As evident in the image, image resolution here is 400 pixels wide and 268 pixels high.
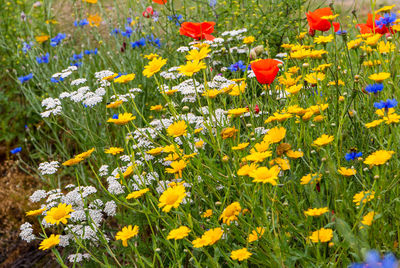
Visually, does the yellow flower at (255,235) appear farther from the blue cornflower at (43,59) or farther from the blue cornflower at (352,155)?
the blue cornflower at (43,59)

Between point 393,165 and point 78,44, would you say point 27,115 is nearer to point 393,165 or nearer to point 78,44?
point 78,44

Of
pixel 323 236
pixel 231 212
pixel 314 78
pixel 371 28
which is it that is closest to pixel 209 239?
pixel 231 212

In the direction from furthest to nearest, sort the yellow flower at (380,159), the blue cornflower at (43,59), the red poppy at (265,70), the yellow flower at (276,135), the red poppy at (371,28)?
1. the blue cornflower at (43,59)
2. the red poppy at (371,28)
3. the red poppy at (265,70)
4. the yellow flower at (276,135)
5. the yellow flower at (380,159)

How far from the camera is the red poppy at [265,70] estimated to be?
1.49 meters

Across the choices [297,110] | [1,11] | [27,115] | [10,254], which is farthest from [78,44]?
[297,110]

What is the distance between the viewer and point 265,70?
1511 millimetres

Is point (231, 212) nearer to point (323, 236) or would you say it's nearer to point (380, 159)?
point (323, 236)

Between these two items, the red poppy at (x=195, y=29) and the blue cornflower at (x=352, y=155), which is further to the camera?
the red poppy at (x=195, y=29)

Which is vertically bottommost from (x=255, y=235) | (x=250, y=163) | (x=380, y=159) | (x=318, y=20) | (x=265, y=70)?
(x=255, y=235)

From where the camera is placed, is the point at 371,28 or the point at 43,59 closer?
the point at 371,28

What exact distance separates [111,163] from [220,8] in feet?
5.46

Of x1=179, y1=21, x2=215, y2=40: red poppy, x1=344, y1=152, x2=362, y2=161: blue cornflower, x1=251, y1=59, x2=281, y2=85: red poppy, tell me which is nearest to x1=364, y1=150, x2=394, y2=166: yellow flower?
x1=344, y1=152, x2=362, y2=161: blue cornflower

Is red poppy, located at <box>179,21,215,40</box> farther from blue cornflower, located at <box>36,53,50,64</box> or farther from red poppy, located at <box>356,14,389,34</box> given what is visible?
blue cornflower, located at <box>36,53,50,64</box>

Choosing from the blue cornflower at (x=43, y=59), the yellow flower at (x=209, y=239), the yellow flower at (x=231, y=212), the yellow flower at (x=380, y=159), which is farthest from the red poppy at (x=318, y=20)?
the blue cornflower at (x=43, y=59)
